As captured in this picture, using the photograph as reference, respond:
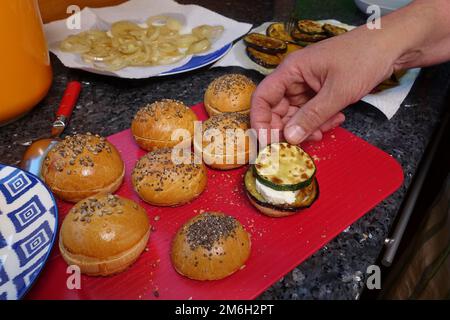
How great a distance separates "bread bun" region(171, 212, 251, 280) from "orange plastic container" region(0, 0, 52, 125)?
36.1 inches

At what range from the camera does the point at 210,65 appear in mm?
2244

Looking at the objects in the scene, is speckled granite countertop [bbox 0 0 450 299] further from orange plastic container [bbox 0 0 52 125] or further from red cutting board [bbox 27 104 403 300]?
orange plastic container [bbox 0 0 52 125]

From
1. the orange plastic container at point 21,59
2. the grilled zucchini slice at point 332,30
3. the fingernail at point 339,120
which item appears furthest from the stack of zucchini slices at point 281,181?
the grilled zucchini slice at point 332,30

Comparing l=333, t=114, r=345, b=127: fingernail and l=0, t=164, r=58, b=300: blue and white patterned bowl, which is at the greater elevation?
l=333, t=114, r=345, b=127: fingernail

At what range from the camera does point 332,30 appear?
2.35m

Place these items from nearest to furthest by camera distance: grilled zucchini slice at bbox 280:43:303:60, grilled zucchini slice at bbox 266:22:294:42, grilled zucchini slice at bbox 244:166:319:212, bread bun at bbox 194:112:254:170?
grilled zucchini slice at bbox 244:166:319:212, bread bun at bbox 194:112:254:170, grilled zucchini slice at bbox 280:43:303:60, grilled zucchini slice at bbox 266:22:294:42

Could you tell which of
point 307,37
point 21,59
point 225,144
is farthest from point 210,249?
point 307,37

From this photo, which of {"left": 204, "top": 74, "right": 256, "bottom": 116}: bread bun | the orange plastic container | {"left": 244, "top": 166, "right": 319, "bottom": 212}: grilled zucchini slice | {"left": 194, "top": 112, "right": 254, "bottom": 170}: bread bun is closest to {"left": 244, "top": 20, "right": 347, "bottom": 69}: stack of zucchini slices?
{"left": 204, "top": 74, "right": 256, "bottom": 116}: bread bun

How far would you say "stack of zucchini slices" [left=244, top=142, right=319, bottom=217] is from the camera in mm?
1359

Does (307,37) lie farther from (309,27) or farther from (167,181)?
(167,181)

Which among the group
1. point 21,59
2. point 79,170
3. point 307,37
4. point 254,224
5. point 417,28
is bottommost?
point 254,224

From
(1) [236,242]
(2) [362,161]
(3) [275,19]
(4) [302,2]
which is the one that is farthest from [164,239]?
(4) [302,2]

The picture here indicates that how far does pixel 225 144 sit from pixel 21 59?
88 cm

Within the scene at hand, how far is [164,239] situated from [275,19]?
2.00m
